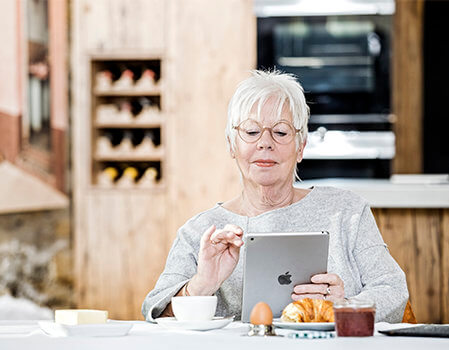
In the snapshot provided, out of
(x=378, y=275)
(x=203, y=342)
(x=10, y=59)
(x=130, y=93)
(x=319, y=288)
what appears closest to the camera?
(x=203, y=342)

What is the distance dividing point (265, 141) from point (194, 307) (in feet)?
1.94

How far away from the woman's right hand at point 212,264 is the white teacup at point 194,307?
151 mm

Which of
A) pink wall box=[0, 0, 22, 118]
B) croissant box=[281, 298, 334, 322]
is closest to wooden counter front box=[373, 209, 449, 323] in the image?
croissant box=[281, 298, 334, 322]

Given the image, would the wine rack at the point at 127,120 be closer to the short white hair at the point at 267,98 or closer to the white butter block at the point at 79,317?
the short white hair at the point at 267,98

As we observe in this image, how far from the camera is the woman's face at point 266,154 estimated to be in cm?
225

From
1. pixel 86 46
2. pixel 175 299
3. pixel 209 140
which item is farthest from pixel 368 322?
pixel 86 46

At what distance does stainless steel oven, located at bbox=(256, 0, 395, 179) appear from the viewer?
213 inches

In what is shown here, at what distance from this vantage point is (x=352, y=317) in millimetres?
1640

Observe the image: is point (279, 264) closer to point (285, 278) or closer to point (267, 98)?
point (285, 278)

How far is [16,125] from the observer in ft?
15.9

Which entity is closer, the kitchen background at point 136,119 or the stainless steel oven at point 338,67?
the kitchen background at point 136,119

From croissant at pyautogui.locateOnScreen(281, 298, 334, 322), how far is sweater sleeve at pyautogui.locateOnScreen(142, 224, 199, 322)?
406 millimetres

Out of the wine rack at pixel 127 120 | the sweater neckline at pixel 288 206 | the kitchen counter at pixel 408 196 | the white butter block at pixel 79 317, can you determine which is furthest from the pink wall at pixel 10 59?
the white butter block at pixel 79 317

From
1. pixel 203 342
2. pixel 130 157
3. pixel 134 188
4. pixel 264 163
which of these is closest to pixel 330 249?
pixel 264 163
